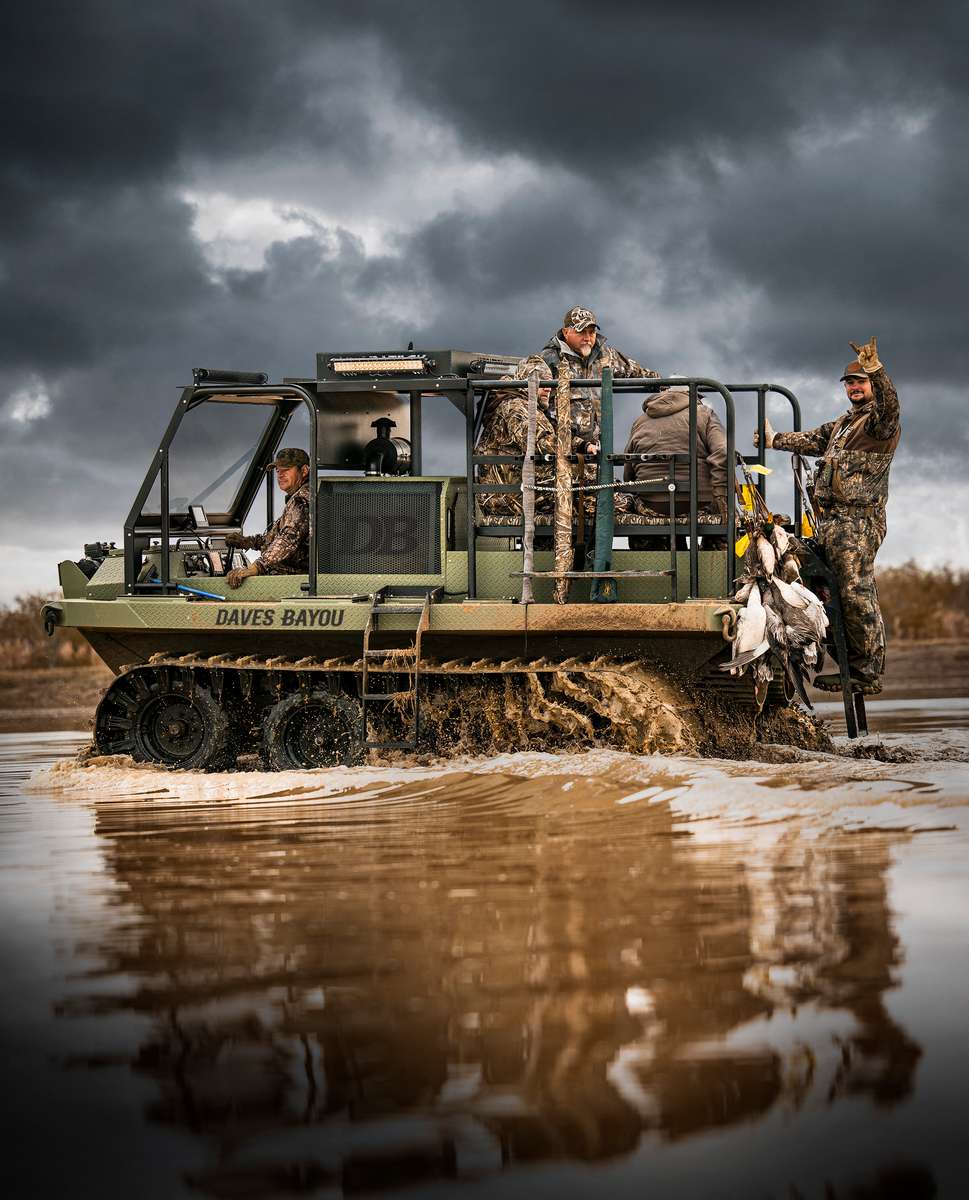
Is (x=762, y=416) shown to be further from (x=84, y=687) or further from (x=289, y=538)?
(x=84, y=687)

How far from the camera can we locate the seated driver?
12.4 metres

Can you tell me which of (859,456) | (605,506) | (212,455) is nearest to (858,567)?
(859,456)

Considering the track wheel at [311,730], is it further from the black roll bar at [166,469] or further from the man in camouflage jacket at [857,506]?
the man in camouflage jacket at [857,506]

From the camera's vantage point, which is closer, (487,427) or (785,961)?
(785,961)

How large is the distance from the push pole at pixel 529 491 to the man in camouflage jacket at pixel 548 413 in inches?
15.4

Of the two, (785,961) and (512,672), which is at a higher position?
(512,672)

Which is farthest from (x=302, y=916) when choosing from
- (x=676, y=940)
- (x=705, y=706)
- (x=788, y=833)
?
(x=705, y=706)

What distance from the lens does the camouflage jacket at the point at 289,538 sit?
12.4 meters

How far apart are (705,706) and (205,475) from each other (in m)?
4.39

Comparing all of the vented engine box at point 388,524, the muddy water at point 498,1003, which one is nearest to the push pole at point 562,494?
the vented engine box at point 388,524

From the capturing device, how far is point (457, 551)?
11984 mm

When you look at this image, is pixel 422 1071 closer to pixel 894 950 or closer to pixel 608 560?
pixel 894 950

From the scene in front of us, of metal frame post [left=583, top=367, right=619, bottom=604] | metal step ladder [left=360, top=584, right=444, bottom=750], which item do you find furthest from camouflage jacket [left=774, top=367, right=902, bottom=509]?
metal step ladder [left=360, top=584, right=444, bottom=750]

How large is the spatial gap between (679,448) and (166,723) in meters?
4.58
